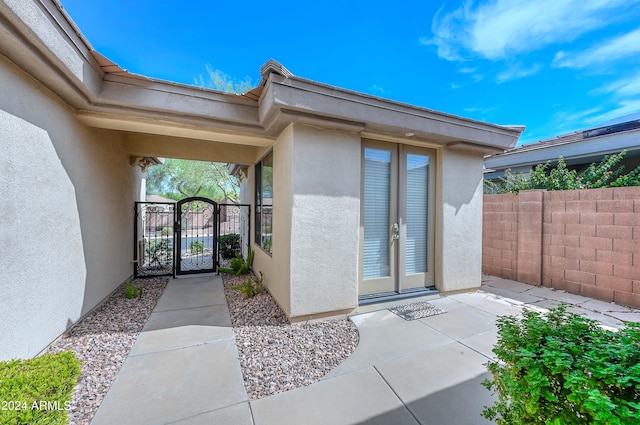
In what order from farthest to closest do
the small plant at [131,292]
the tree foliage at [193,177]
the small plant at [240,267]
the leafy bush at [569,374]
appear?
1. the tree foliage at [193,177]
2. the small plant at [240,267]
3. the small plant at [131,292]
4. the leafy bush at [569,374]

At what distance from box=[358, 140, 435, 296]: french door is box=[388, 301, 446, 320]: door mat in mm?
339

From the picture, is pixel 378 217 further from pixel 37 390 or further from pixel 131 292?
pixel 131 292

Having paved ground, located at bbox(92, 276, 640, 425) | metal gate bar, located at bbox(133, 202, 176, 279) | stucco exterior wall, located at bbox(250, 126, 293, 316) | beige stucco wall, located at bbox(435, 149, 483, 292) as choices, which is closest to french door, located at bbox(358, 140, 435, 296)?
beige stucco wall, located at bbox(435, 149, 483, 292)

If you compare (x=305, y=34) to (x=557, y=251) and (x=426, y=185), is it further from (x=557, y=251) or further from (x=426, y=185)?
(x=557, y=251)

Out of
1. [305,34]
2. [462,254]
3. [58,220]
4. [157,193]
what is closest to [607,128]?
[462,254]

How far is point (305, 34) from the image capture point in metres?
6.93

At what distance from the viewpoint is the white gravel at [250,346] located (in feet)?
8.03

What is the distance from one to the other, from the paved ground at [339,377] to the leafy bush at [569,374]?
0.85 meters

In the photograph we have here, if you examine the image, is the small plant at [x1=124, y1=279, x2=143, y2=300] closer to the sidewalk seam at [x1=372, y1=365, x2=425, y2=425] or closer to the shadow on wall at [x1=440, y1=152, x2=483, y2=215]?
the sidewalk seam at [x1=372, y1=365, x2=425, y2=425]

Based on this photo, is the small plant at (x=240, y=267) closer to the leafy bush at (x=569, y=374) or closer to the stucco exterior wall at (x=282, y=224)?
the stucco exterior wall at (x=282, y=224)

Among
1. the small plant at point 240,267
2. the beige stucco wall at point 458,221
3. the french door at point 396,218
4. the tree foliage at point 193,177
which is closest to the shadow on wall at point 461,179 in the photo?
the beige stucco wall at point 458,221

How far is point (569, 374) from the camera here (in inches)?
47.5

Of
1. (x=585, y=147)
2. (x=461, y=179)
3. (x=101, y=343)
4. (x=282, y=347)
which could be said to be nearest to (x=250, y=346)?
(x=282, y=347)

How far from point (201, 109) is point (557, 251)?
794cm
